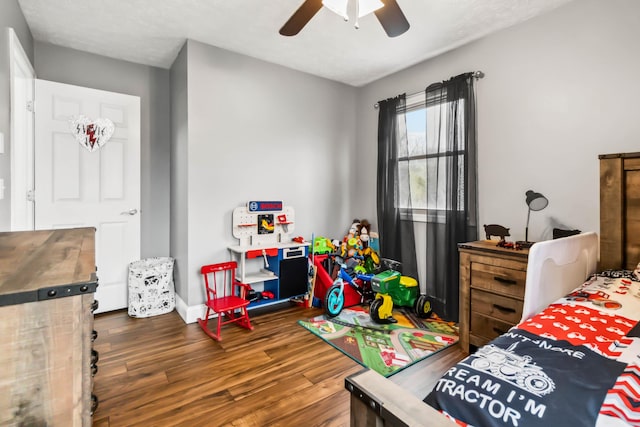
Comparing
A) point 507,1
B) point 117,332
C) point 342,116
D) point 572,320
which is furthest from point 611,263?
point 117,332

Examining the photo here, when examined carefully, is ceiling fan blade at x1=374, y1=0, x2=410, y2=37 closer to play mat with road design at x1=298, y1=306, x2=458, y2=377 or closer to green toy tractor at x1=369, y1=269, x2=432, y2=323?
green toy tractor at x1=369, y1=269, x2=432, y2=323

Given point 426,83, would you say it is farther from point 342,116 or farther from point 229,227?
point 229,227

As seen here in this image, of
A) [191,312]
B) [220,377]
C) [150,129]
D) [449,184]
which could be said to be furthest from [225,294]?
[449,184]

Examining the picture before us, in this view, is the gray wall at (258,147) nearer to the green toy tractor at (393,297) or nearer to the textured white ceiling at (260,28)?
the textured white ceiling at (260,28)

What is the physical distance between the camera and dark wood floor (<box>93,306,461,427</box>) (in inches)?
64.7

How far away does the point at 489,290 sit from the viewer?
2.14 metres

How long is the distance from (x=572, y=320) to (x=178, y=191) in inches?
121

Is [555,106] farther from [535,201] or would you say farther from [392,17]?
[392,17]

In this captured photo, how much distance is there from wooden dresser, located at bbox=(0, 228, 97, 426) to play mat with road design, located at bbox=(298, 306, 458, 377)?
1.73 m

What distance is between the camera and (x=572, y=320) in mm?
1198

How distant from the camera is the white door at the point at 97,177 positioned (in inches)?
106

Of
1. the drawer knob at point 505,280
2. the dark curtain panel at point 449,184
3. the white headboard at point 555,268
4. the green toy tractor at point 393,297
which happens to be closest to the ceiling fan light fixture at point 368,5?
the dark curtain panel at point 449,184

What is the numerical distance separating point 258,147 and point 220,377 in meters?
2.10

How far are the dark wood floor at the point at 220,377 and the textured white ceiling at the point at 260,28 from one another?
2.51 metres
